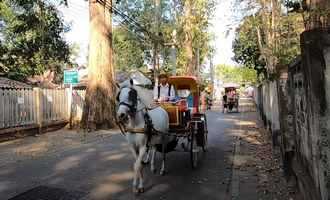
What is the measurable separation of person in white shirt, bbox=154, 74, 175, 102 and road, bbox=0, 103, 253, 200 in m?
1.64

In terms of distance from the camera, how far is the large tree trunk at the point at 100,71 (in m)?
21.2

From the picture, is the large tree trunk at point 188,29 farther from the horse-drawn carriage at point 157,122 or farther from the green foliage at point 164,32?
the horse-drawn carriage at point 157,122

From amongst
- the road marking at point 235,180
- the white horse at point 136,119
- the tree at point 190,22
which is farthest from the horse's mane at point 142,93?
the tree at point 190,22

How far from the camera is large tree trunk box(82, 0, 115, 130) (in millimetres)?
21188

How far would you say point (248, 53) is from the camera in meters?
37.5

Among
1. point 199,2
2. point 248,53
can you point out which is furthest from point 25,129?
point 248,53

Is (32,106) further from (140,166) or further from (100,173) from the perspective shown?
(140,166)

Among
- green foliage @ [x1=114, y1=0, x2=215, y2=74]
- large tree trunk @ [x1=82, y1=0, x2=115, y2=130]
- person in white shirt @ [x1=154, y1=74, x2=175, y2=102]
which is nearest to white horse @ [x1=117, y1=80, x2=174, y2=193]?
person in white shirt @ [x1=154, y1=74, x2=175, y2=102]

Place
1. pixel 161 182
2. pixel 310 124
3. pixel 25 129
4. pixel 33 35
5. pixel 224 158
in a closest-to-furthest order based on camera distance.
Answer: pixel 310 124
pixel 161 182
pixel 224 158
pixel 25 129
pixel 33 35

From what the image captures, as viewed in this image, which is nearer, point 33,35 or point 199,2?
point 33,35

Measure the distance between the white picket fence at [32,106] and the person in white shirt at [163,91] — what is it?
8.37 metres

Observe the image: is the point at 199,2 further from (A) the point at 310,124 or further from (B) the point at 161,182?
(A) the point at 310,124

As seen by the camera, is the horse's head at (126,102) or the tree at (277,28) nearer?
the horse's head at (126,102)

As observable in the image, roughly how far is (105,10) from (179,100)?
38.5 ft
